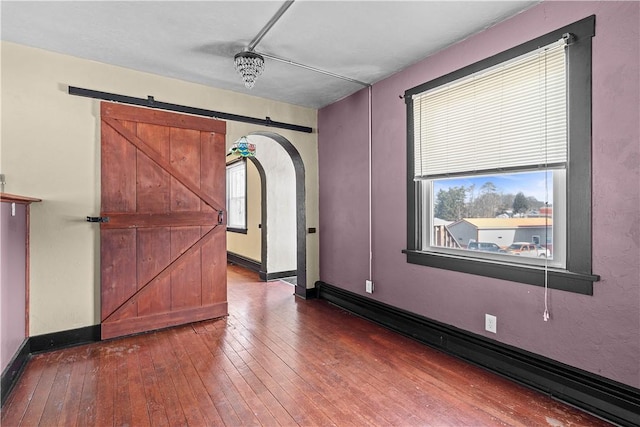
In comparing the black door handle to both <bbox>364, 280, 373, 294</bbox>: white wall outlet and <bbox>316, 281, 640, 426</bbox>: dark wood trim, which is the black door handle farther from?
<bbox>316, 281, 640, 426</bbox>: dark wood trim

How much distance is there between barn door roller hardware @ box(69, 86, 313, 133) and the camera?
120 inches

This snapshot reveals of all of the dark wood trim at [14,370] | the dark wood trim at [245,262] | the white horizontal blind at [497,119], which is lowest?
the dark wood trim at [14,370]

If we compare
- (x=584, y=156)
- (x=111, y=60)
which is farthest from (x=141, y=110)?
(x=584, y=156)

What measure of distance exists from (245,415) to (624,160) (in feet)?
8.56

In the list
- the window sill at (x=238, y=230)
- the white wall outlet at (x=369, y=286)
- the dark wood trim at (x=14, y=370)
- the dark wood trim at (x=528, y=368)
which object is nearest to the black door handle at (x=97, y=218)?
the dark wood trim at (x=14, y=370)

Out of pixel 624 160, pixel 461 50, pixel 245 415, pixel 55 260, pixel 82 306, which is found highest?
pixel 461 50

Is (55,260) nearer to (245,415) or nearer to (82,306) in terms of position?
(82,306)

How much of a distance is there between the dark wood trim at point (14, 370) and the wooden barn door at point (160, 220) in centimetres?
55

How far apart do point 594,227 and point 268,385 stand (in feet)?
7.54

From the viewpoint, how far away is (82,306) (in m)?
3.02

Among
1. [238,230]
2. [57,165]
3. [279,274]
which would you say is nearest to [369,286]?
[279,274]

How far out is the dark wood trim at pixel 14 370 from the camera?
84.0 inches

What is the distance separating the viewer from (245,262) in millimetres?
6730

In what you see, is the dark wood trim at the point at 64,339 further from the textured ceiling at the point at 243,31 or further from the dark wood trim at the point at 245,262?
the dark wood trim at the point at 245,262
